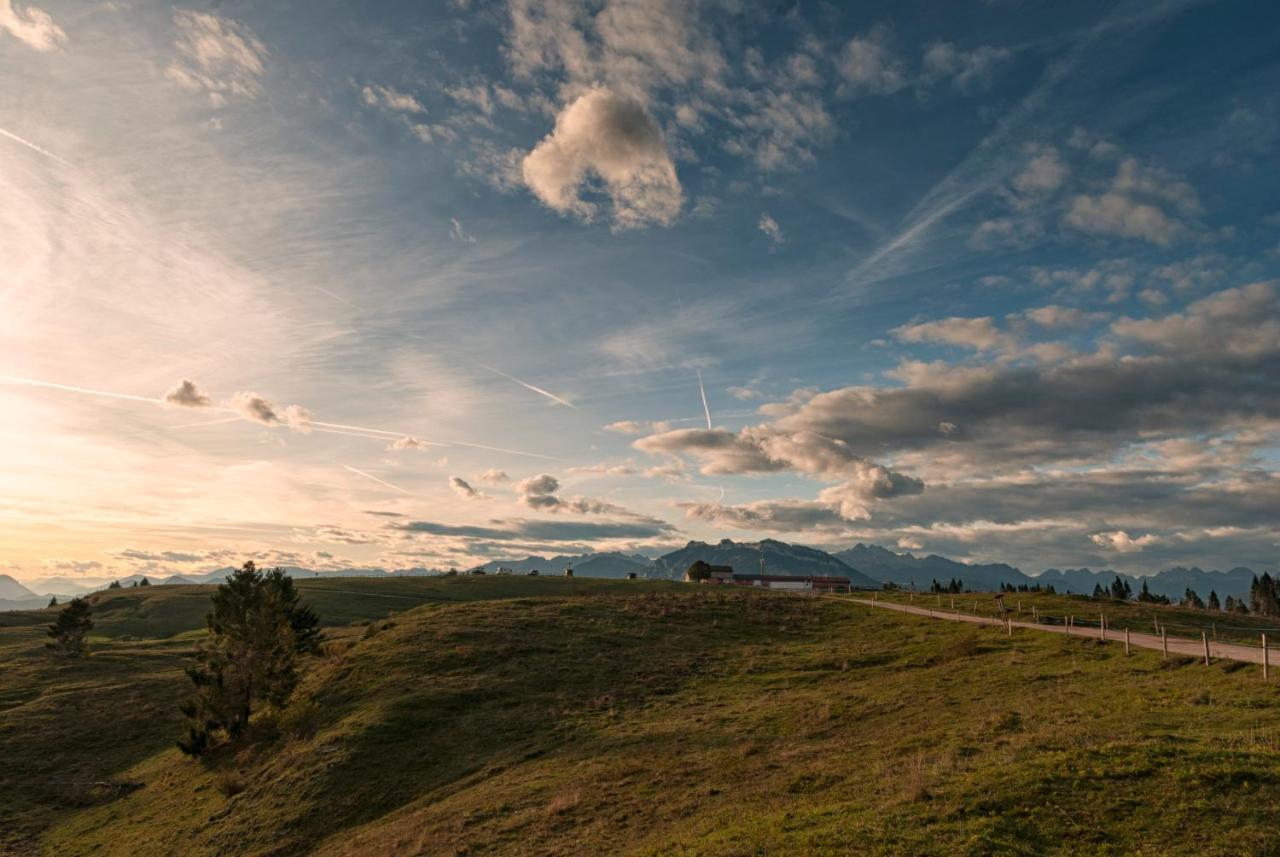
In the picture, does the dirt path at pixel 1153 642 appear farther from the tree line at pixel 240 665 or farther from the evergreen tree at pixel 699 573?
the evergreen tree at pixel 699 573

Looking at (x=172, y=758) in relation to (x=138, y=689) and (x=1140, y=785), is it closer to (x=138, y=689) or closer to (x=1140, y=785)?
(x=138, y=689)

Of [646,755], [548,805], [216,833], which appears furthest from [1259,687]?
[216,833]

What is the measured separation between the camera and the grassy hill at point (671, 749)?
722 inches

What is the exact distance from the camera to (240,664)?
5459cm

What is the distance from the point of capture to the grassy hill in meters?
18.3

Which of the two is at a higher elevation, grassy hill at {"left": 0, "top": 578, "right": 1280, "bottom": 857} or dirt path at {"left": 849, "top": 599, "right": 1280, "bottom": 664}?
dirt path at {"left": 849, "top": 599, "right": 1280, "bottom": 664}

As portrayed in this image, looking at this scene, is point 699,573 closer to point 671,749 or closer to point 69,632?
point 69,632

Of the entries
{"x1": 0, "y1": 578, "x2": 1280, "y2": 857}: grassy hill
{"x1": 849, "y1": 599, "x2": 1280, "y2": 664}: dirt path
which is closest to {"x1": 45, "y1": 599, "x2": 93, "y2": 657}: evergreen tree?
{"x1": 0, "y1": 578, "x2": 1280, "y2": 857}: grassy hill

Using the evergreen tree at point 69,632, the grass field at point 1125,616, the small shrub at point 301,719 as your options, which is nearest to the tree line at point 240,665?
the small shrub at point 301,719

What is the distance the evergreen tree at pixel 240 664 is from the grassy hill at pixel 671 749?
2.95 m

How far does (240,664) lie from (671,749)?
39462 millimetres

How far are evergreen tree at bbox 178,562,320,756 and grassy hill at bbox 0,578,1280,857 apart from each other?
2953 mm

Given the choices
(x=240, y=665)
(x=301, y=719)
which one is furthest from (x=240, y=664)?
(x=301, y=719)

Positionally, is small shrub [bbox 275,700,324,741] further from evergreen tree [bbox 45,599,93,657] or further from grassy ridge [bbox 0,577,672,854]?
evergreen tree [bbox 45,599,93,657]
